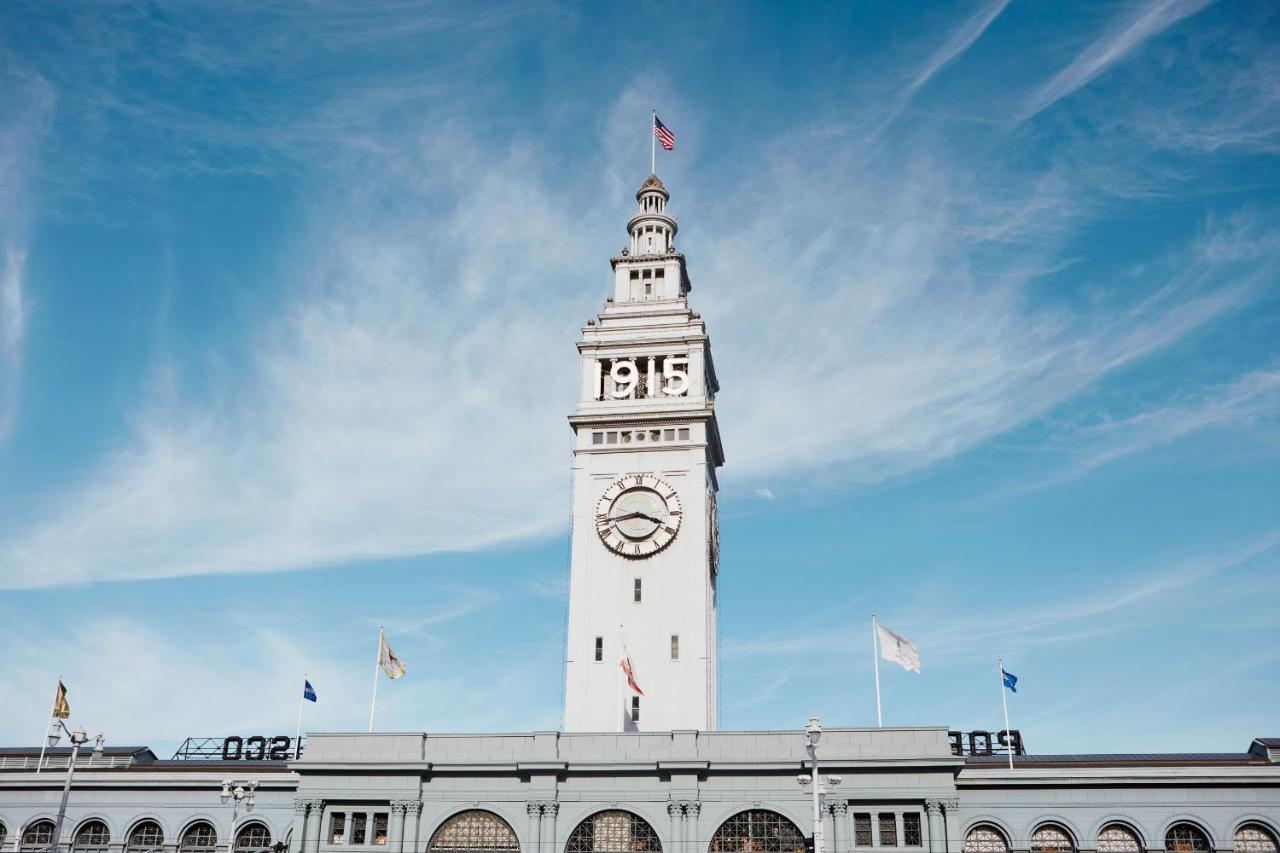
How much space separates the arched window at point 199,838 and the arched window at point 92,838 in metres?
4.76

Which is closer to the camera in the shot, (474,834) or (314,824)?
(474,834)

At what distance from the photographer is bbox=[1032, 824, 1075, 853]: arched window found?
210ft

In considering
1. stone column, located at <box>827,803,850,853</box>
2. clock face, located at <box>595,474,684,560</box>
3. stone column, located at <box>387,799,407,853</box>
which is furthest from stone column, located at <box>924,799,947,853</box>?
stone column, located at <box>387,799,407,853</box>

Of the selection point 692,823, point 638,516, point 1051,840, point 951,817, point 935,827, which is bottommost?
point 935,827

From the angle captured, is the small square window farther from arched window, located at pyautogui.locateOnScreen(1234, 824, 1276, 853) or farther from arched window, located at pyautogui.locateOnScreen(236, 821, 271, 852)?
arched window, located at pyautogui.locateOnScreen(236, 821, 271, 852)

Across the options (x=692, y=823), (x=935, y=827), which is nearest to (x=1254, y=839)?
(x=935, y=827)

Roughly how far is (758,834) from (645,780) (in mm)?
6439

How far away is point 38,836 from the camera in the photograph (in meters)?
72.1

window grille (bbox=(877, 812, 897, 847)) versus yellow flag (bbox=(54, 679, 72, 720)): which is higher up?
yellow flag (bbox=(54, 679, 72, 720))

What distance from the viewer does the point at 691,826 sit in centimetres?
6062

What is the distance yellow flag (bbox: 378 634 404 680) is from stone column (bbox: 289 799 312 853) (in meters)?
9.81

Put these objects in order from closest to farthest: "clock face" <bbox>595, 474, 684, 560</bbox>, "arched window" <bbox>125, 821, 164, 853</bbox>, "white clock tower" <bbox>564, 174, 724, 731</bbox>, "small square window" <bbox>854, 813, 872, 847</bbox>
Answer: "small square window" <bbox>854, 813, 872, 847</bbox> → "arched window" <bbox>125, 821, 164, 853</bbox> → "white clock tower" <bbox>564, 174, 724, 731</bbox> → "clock face" <bbox>595, 474, 684, 560</bbox>

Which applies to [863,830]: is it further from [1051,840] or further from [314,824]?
[314,824]

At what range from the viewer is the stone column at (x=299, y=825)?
62.8m
